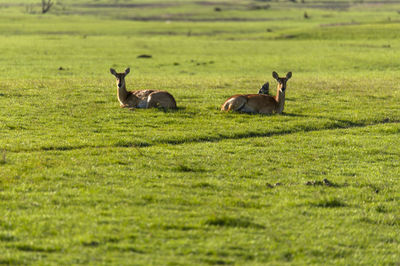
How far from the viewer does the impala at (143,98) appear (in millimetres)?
23234

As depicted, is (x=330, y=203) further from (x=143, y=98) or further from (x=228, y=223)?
(x=143, y=98)

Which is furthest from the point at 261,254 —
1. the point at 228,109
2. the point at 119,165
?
the point at 228,109

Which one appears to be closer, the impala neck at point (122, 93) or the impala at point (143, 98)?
the impala at point (143, 98)

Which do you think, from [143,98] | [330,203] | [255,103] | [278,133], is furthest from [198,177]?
[143,98]

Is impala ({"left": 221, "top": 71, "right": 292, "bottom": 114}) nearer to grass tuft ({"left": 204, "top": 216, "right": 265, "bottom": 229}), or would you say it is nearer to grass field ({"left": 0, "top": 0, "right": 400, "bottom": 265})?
grass field ({"left": 0, "top": 0, "right": 400, "bottom": 265})

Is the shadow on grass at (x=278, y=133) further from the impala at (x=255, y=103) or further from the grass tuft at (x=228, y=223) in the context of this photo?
the grass tuft at (x=228, y=223)

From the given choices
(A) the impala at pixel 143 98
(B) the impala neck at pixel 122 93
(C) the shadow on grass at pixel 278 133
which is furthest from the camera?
(B) the impala neck at pixel 122 93

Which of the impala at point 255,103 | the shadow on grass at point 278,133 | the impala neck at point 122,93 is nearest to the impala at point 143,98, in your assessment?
the impala neck at point 122,93

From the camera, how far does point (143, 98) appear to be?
923 inches

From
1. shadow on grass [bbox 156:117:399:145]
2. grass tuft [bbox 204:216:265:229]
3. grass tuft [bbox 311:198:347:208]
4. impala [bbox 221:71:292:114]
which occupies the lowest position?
grass tuft [bbox 204:216:265:229]

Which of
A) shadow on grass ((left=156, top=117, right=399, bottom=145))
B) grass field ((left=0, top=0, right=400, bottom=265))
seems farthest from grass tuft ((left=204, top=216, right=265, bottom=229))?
shadow on grass ((left=156, top=117, right=399, bottom=145))

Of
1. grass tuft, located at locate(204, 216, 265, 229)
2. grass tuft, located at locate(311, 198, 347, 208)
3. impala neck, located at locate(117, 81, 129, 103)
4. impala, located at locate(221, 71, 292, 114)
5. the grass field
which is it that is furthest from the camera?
impala neck, located at locate(117, 81, 129, 103)

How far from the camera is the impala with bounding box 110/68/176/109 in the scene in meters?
23.2

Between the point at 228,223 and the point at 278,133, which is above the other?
the point at 278,133
